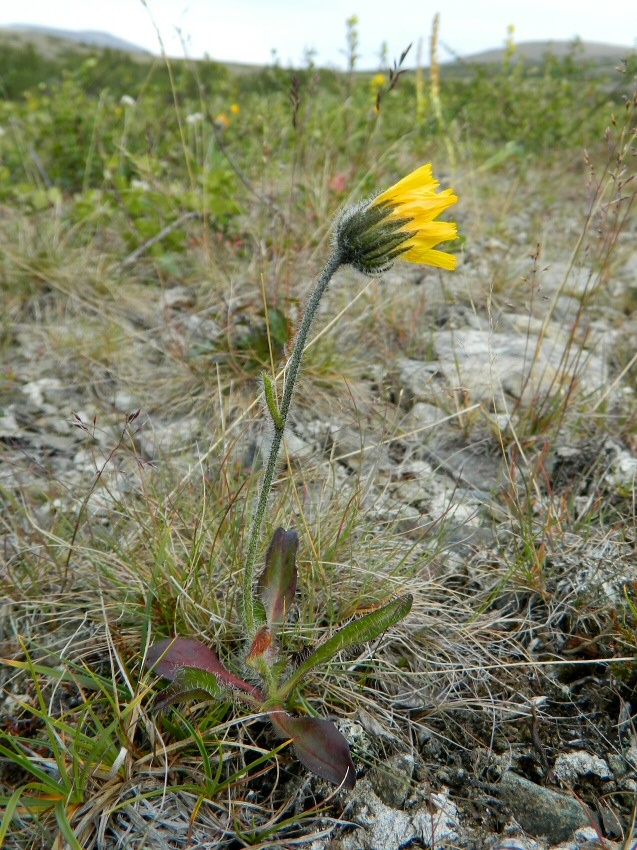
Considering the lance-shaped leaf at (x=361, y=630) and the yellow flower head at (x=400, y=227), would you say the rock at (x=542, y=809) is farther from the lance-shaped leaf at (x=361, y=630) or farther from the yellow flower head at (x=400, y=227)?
the yellow flower head at (x=400, y=227)

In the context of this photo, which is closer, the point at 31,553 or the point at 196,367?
the point at 31,553

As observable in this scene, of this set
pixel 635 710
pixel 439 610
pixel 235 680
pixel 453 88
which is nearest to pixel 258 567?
pixel 235 680

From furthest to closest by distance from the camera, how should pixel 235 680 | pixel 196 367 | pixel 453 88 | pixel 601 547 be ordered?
pixel 453 88
pixel 196 367
pixel 601 547
pixel 235 680

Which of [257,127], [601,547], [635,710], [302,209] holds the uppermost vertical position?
[257,127]

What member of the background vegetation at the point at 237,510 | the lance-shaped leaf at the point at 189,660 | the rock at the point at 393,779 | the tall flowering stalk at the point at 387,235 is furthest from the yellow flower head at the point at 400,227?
the rock at the point at 393,779

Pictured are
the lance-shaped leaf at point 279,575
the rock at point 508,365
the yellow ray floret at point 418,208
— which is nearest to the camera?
the yellow ray floret at point 418,208

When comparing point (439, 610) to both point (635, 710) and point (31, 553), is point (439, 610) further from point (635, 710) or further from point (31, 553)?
point (31, 553)
